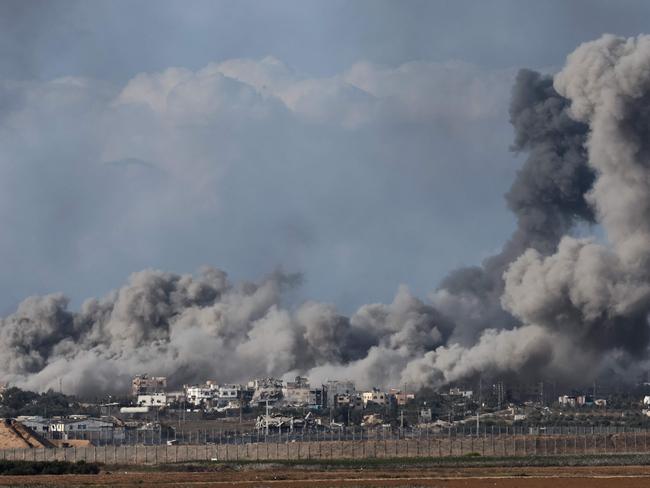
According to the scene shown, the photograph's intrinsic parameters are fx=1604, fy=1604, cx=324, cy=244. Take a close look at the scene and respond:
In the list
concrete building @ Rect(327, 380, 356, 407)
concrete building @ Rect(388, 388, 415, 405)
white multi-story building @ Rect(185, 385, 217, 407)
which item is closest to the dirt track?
concrete building @ Rect(388, 388, 415, 405)

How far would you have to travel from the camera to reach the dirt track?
240 ft

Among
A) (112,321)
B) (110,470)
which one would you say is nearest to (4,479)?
(110,470)

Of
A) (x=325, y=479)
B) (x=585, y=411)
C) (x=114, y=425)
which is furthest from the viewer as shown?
(x=585, y=411)

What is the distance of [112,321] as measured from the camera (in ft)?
564

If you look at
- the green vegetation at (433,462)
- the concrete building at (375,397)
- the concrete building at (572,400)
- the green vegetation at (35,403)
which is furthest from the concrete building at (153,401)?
the green vegetation at (433,462)

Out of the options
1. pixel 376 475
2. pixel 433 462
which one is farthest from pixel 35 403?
pixel 376 475

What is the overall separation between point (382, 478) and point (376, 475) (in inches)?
96.7

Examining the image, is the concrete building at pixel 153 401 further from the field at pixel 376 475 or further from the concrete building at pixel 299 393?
the field at pixel 376 475

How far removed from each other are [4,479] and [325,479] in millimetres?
16941

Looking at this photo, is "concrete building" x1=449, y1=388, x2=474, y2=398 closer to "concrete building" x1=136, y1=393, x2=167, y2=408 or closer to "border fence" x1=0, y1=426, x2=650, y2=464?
"concrete building" x1=136, y1=393, x2=167, y2=408

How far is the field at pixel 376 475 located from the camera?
2904 inches

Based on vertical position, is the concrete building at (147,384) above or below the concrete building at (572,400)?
above

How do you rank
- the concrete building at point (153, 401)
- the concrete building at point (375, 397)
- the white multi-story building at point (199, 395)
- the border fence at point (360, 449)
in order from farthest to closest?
the white multi-story building at point (199, 395)
the concrete building at point (153, 401)
the concrete building at point (375, 397)
the border fence at point (360, 449)

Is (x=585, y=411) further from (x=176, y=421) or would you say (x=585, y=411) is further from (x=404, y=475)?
(x=404, y=475)
